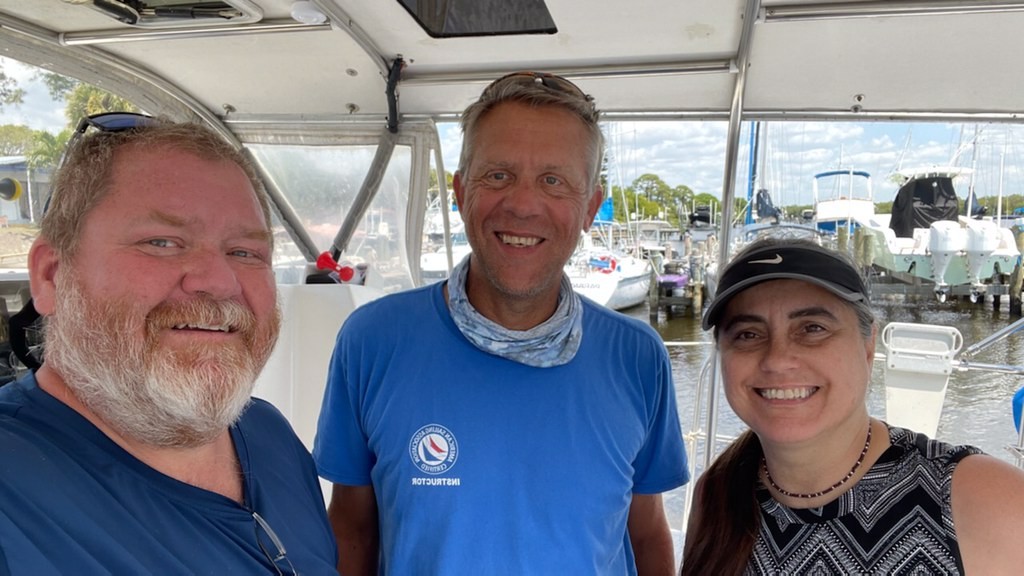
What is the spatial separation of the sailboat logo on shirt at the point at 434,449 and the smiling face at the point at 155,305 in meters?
0.37

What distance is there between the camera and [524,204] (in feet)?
4.54

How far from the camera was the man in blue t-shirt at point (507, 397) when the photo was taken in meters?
1.25

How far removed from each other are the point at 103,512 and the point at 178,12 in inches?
80.5

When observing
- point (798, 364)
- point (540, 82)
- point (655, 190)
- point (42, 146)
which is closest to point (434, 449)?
point (798, 364)

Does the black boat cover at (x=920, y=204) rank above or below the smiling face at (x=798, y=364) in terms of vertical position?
above

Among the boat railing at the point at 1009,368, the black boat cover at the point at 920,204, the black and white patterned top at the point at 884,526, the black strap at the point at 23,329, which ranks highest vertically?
the black boat cover at the point at 920,204

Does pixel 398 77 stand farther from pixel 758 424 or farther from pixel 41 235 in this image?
pixel 758 424

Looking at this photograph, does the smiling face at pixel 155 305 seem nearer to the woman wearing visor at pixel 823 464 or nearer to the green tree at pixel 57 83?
the woman wearing visor at pixel 823 464

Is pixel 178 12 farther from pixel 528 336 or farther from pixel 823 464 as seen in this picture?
pixel 823 464

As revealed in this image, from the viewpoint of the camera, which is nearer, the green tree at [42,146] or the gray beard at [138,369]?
the gray beard at [138,369]

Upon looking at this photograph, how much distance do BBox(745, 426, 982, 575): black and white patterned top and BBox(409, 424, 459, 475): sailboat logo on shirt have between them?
0.67 m

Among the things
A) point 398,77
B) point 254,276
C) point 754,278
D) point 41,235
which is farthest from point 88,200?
point 398,77

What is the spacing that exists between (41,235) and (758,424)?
1.38 meters

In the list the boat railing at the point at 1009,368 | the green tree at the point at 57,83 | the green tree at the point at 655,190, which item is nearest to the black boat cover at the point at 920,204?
the boat railing at the point at 1009,368
